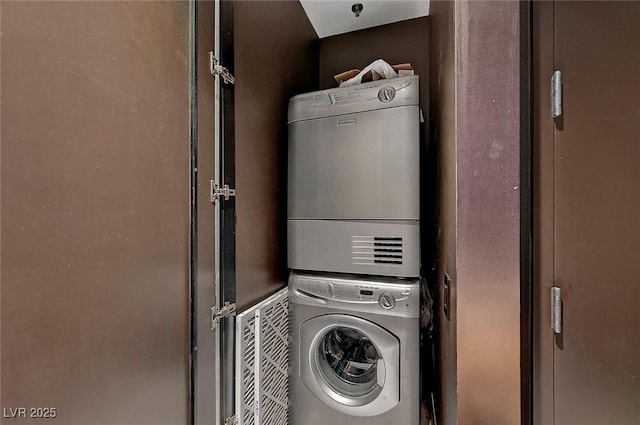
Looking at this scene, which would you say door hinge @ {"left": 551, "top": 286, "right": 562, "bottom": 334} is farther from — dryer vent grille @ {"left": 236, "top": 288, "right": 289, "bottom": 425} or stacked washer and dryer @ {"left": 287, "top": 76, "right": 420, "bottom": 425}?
dryer vent grille @ {"left": 236, "top": 288, "right": 289, "bottom": 425}

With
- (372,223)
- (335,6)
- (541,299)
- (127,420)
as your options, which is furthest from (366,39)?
(127,420)

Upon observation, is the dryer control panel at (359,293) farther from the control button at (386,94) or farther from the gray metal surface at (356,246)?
the control button at (386,94)

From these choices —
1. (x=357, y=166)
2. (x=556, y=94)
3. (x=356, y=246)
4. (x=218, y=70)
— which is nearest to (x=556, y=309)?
(x=556, y=94)

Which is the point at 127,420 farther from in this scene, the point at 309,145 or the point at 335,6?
the point at 335,6

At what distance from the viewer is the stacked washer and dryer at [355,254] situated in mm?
1389

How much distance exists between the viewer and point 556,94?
68 centimetres

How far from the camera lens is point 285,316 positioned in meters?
1.57

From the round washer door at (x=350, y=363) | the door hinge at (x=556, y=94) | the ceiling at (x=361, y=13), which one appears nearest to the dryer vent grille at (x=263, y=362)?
the round washer door at (x=350, y=363)

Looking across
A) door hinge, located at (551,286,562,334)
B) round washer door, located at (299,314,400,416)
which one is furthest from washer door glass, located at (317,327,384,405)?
door hinge, located at (551,286,562,334)

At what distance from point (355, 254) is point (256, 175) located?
0.60 metres

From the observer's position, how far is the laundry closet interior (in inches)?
44.3

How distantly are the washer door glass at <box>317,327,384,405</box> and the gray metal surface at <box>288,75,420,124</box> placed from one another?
1083 millimetres

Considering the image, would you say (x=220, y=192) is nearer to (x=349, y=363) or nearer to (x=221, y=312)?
(x=221, y=312)

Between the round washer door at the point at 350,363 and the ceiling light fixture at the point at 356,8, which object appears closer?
the round washer door at the point at 350,363
